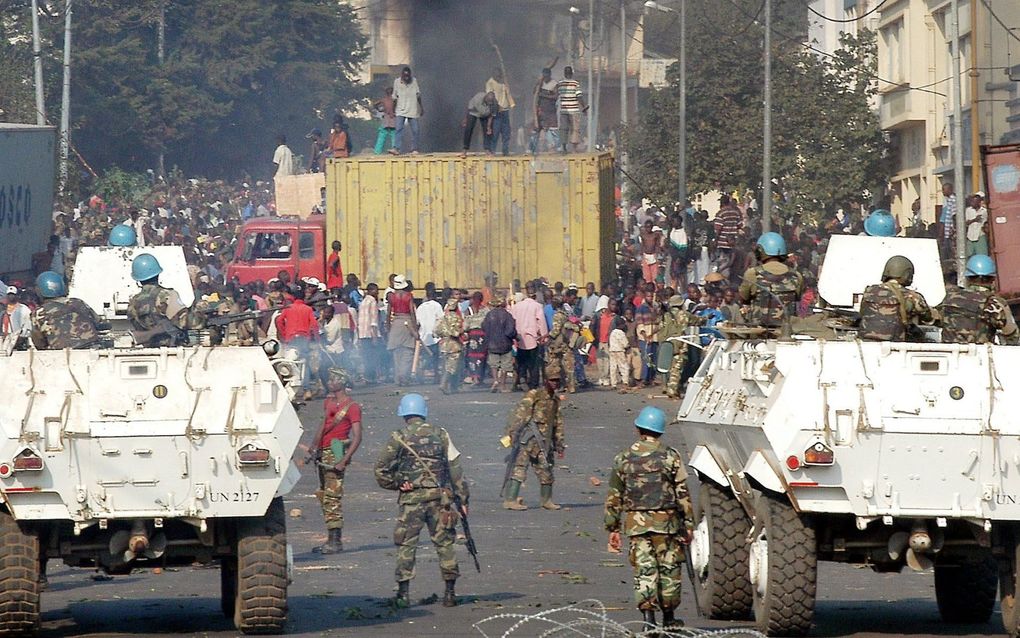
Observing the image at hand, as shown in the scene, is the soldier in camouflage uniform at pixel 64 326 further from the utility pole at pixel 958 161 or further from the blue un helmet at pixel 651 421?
the utility pole at pixel 958 161

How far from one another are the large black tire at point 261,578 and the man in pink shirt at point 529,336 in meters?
17.9

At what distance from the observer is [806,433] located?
39.2ft

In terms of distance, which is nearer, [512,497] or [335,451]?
[335,451]

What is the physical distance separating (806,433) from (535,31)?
31549mm

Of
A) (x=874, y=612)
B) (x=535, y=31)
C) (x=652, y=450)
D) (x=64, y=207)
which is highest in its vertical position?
(x=535, y=31)

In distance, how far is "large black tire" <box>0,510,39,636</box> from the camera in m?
12.3

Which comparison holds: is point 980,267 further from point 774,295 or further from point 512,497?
point 512,497

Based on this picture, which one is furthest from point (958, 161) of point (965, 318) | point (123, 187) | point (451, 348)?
point (123, 187)

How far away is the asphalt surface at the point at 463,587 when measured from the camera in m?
13.3

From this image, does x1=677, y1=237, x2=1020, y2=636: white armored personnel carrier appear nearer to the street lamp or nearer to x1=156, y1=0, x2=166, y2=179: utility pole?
the street lamp

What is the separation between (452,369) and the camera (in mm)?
30609

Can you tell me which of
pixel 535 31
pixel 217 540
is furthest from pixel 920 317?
pixel 535 31

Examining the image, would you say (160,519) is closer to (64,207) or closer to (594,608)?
(594,608)

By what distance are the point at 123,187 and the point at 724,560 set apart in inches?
1744
